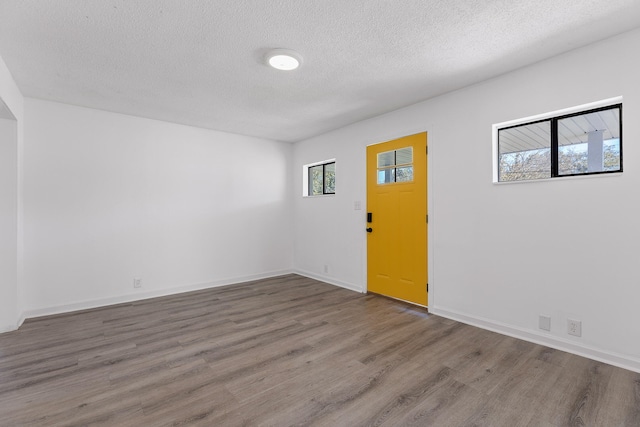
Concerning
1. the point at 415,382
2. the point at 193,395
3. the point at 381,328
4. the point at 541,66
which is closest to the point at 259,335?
the point at 193,395

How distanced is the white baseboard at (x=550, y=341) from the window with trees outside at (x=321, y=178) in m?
2.72

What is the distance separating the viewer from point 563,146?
2.61 m

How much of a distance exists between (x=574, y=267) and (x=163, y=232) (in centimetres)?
482

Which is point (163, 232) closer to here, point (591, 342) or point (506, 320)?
point (506, 320)

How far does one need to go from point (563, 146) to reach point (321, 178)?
3498 millimetres

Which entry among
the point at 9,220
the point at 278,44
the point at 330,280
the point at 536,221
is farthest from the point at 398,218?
the point at 9,220

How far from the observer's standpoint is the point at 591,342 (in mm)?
2375

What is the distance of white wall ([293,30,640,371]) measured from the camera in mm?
2236

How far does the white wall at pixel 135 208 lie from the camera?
3477 mm

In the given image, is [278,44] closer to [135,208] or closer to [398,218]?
[398,218]

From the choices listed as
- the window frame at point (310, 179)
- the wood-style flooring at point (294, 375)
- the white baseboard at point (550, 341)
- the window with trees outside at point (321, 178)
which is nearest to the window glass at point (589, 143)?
the white baseboard at point (550, 341)

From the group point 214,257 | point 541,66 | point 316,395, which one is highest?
point 541,66

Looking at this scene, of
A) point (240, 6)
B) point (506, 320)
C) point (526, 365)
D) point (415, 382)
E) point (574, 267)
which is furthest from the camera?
point (506, 320)

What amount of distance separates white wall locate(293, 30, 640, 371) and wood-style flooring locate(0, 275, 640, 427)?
0.25 m
